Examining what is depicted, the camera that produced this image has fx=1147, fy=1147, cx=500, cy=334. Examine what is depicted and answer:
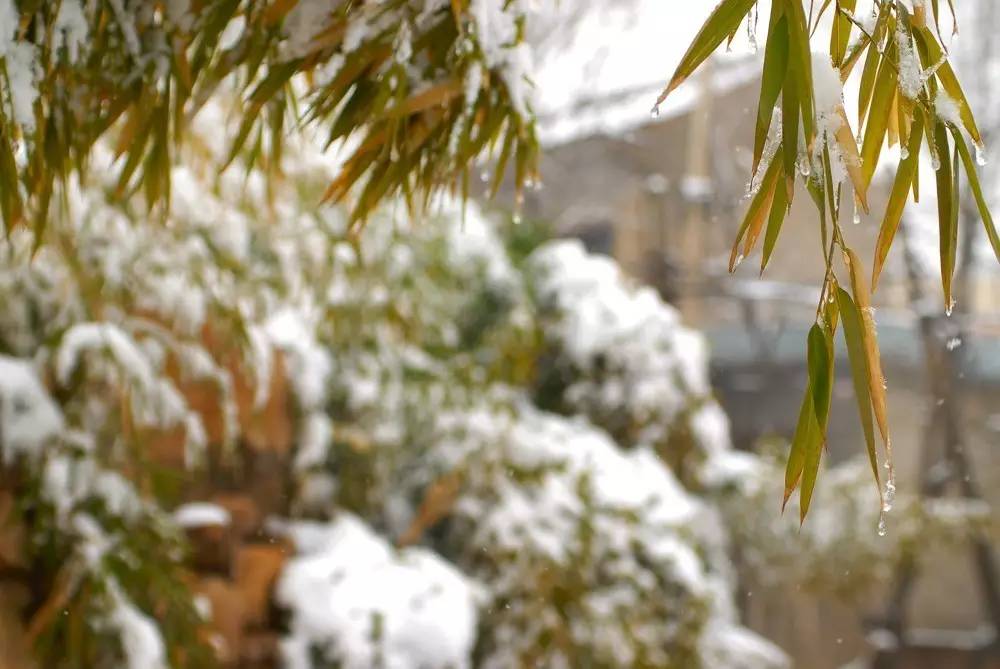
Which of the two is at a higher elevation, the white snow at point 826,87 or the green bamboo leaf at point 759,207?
the white snow at point 826,87

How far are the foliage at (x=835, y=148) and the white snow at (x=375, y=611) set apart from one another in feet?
6.41

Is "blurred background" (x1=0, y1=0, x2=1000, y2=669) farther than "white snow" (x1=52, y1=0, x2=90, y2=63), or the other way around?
"blurred background" (x1=0, y1=0, x2=1000, y2=669)

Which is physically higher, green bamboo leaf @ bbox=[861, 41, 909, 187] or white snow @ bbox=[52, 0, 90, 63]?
white snow @ bbox=[52, 0, 90, 63]

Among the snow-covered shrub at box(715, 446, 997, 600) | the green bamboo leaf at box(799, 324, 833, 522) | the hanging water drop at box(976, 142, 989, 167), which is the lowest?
the snow-covered shrub at box(715, 446, 997, 600)

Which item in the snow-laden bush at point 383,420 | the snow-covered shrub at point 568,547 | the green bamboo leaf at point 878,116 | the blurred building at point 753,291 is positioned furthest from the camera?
the blurred building at point 753,291

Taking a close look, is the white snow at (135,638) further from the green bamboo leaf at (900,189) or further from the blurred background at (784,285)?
the blurred background at (784,285)

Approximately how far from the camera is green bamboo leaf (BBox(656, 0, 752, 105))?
0.83 m

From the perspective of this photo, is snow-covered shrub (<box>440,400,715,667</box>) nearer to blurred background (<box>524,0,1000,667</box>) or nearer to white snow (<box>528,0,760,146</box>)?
blurred background (<box>524,0,1000,667</box>)

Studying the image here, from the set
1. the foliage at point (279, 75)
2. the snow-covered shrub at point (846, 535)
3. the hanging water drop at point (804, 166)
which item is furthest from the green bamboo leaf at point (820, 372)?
the snow-covered shrub at point (846, 535)

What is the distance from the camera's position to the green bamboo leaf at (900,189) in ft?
2.69

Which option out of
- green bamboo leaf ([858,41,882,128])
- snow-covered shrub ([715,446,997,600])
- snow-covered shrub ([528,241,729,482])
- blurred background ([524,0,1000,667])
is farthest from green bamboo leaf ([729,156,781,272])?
blurred background ([524,0,1000,667])

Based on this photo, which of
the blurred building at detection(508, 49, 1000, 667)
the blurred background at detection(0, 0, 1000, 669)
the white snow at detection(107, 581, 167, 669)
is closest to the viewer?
the blurred background at detection(0, 0, 1000, 669)

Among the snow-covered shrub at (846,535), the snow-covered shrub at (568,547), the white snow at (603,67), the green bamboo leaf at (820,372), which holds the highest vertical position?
the white snow at (603,67)

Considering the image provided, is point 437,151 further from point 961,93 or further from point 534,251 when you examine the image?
point 534,251
